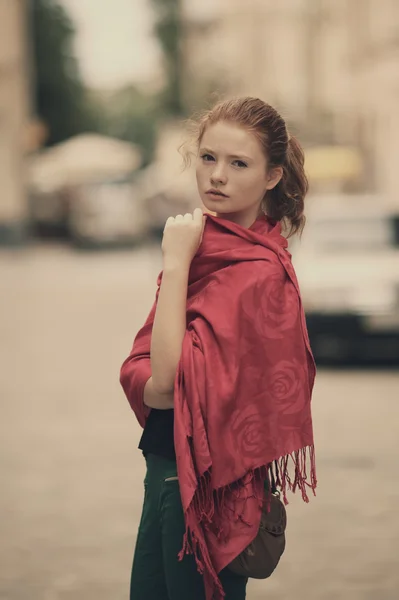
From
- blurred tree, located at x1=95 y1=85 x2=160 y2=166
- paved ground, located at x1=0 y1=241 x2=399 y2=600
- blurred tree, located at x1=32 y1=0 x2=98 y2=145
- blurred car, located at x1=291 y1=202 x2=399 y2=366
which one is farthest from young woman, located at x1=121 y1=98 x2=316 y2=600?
blurred tree, located at x1=95 y1=85 x2=160 y2=166

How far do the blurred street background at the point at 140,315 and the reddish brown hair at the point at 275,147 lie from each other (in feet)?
0.52

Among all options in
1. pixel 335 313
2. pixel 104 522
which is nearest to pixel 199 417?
pixel 104 522

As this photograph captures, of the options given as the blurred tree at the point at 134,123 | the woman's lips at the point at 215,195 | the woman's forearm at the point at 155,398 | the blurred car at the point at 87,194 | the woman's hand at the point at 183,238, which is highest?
the woman's lips at the point at 215,195

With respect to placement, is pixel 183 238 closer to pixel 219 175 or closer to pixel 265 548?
pixel 219 175

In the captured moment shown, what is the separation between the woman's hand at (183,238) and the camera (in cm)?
261

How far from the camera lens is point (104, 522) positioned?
19.6 feet

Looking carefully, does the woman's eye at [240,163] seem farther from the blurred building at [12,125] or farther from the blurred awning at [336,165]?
the blurred building at [12,125]

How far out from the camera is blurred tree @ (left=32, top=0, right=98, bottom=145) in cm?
5697

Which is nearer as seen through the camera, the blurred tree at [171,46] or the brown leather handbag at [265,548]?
the brown leather handbag at [265,548]

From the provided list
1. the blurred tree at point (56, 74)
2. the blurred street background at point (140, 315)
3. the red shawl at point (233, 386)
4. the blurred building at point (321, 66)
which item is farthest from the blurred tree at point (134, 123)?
the red shawl at point (233, 386)

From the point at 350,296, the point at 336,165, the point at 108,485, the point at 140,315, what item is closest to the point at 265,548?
the point at 108,485

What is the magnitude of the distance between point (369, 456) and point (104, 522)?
218 centimetres

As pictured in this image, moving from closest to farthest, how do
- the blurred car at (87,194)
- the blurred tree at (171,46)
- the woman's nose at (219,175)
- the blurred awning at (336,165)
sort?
the woman's nose at (219,175)
the blurred awning at (336,165)
the blurred car at (87,194)
the blurred tree at (171,46)

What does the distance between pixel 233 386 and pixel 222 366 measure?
49mm
